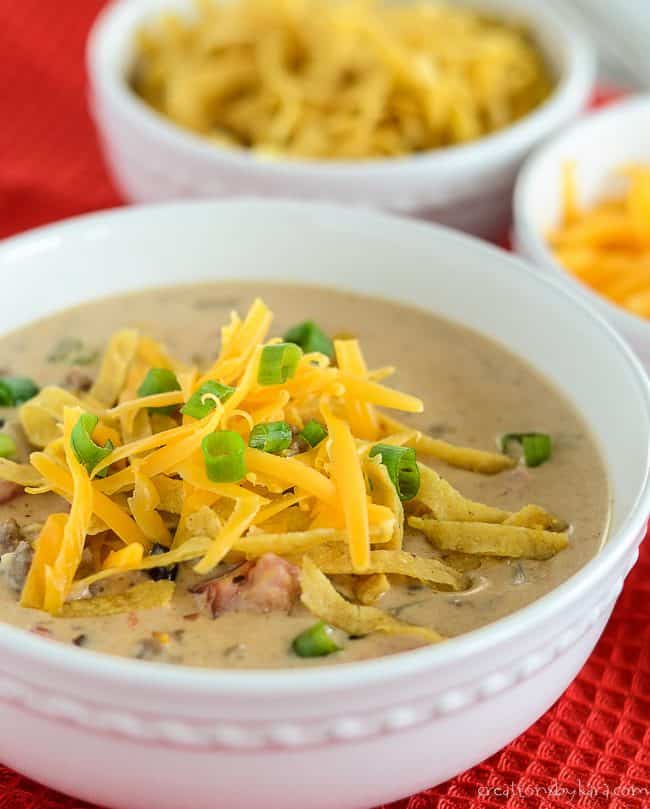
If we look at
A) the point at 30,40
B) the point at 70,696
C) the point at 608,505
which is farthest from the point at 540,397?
the point at 30,40

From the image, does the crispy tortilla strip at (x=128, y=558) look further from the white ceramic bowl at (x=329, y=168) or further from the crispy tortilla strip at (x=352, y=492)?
the white ceramic bowl at (x=329, y=168)

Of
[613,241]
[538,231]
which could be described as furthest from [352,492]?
[613,241]

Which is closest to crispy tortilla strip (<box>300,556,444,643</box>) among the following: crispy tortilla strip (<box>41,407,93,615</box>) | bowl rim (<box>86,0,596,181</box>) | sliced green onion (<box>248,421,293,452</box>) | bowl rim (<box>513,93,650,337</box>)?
sliced green onion (<box>248,421,293,452</box>)

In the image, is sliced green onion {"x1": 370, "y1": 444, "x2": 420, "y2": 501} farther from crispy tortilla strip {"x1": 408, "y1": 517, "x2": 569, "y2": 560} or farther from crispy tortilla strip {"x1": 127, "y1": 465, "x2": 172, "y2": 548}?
crispy tortilla strip {"x1": 127, "y1": 465, "x2": 172, "y2": 548}

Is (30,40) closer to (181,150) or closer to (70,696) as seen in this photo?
(181,150)

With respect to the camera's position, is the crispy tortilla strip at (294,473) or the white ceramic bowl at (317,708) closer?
the white ceramic bowl at (317,708)

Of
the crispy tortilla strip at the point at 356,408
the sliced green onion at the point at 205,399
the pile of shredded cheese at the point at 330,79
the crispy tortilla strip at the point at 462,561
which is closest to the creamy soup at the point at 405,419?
the crispy tortilla strip at the point at 462,561
